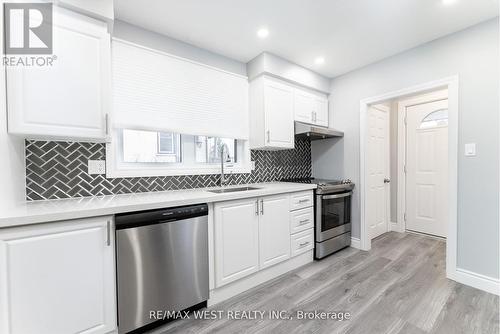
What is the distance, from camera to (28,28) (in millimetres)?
1330

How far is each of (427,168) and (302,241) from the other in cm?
257

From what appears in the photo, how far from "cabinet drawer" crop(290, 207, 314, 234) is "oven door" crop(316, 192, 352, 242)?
0.11 meters

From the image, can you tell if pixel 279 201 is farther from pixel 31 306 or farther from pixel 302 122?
pixel 31 306

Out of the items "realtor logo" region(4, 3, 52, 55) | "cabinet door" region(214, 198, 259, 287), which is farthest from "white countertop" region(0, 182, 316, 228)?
"realtor logo" region(4, 3, 52, 55)

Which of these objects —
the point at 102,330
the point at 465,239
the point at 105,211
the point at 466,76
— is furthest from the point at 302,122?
the point at 102,330

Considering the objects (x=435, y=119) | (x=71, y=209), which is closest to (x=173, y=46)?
(x=71, y=209)

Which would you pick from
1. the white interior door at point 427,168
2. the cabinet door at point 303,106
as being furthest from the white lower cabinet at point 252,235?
the white interior door at point 427,168

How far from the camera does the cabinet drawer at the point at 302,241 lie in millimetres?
2453

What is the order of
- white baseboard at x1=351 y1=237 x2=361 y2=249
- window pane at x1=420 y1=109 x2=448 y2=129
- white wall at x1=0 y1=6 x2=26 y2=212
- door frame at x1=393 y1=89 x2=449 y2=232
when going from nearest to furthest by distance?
white wall at x1=0 y1=6 x2=26 y2=212, white baseboard at x1=351 y1=237 x2=361 y2=249, window pane at x1=420 y1=109 x2=448 y2=129, door frame at x1=393 y1=89 x2=449 y2=232

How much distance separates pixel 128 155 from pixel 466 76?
11.3 ft

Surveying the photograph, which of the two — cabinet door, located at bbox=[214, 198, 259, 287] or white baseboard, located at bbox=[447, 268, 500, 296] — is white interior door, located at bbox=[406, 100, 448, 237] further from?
cabinet door, located at bbox=[214, 198, 259, 287]

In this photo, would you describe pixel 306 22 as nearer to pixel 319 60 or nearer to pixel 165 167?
pixel 319 60

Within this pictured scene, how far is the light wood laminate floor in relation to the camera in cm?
156

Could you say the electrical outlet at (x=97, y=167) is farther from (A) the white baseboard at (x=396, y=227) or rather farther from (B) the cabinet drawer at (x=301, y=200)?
(A) the white baseboard at (x=396, y=227)
